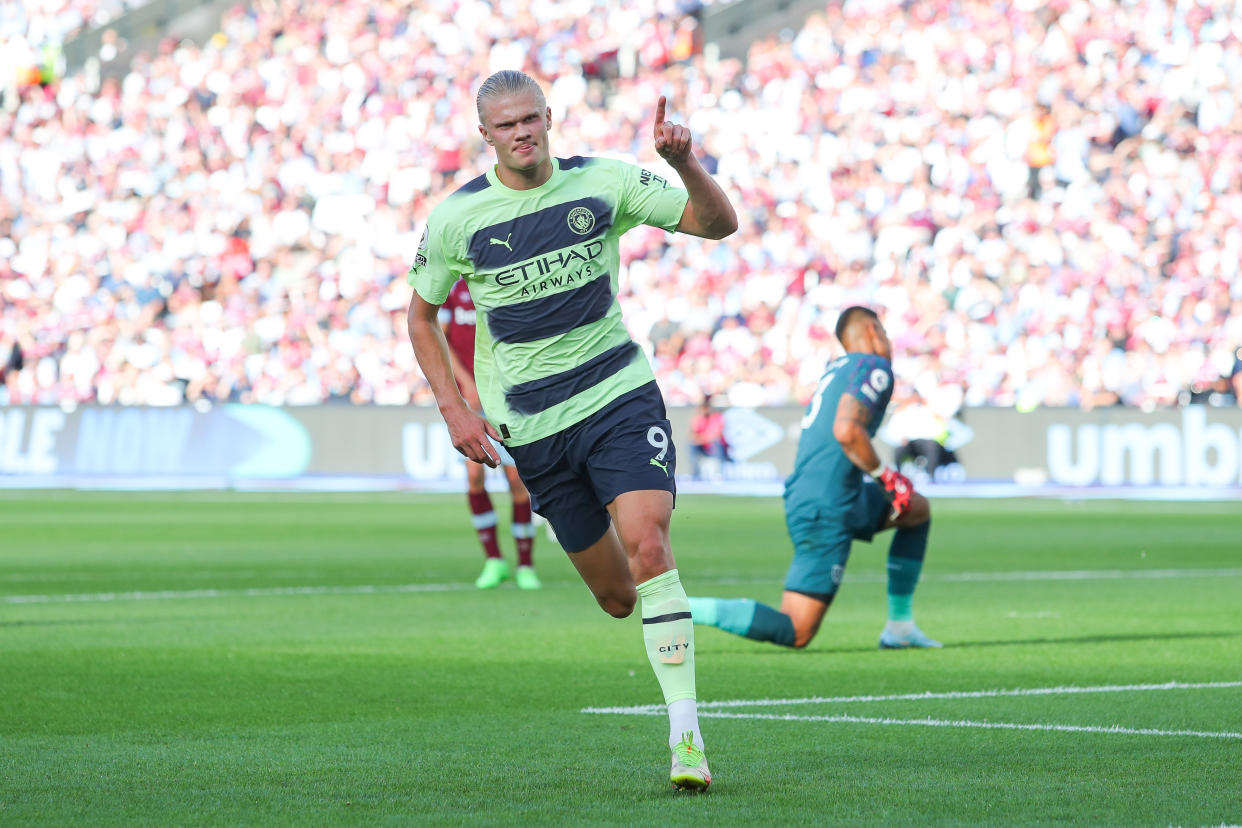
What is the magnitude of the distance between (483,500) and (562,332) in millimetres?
8038

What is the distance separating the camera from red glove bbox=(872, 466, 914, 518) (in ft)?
31.3

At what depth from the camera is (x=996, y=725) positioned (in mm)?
7082

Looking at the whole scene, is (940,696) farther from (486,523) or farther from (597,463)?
(486,523)

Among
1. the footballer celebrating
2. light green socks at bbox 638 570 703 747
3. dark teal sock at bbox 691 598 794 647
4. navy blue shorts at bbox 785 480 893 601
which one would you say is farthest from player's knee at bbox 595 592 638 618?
navy blue shorts at bbox 785 480 893 601

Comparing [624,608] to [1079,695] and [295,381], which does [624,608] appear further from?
[295,381]

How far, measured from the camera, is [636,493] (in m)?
6.08

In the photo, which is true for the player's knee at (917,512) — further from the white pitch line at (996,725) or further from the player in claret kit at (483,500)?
the player in claret kit at (483,500)

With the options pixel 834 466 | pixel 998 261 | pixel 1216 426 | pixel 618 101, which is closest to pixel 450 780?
pixel 834 466

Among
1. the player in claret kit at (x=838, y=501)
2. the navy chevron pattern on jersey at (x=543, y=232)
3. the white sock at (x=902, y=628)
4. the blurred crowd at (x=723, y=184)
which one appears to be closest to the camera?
the navy chevron pattern on jersey at (x=543, y=232)

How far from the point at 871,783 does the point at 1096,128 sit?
28.3 m

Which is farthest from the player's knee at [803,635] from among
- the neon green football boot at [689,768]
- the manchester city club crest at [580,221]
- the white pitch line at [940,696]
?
the neon green football boot at [689,768]

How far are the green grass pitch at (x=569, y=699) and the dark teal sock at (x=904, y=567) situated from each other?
331 mm

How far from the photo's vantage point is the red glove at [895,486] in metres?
9.54

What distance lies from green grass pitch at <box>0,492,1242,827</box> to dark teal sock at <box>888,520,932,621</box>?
0.33m
